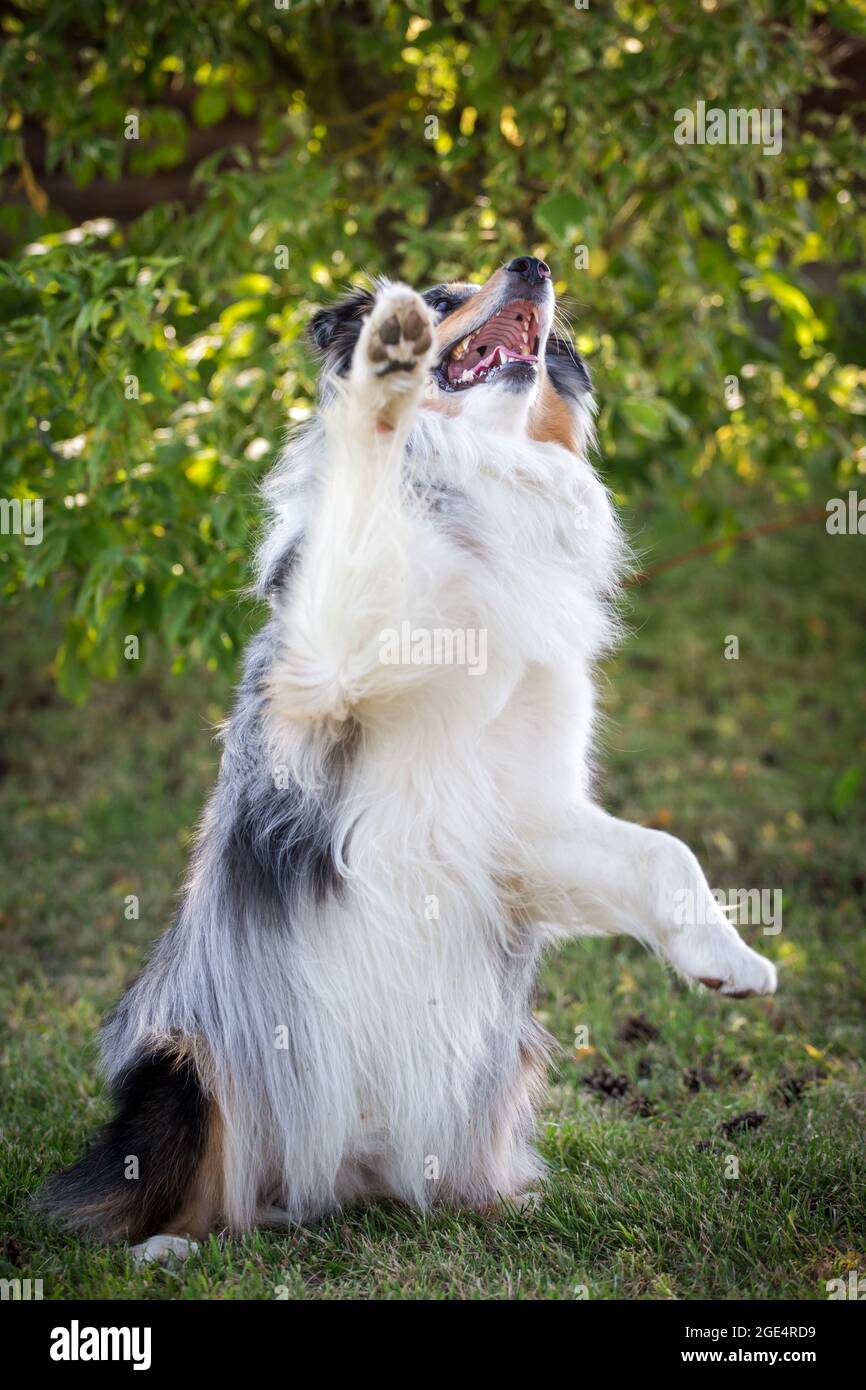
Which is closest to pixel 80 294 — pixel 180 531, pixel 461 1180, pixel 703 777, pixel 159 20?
pixel 180 531

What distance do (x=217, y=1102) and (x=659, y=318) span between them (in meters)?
3.63

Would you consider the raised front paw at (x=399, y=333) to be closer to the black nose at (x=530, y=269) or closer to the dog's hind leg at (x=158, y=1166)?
the black nose at (x=530, y=269)

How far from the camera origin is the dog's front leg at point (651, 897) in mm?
2709

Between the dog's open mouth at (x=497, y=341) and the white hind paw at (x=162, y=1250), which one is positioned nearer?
the white hind paw at (x=162, y=1250)

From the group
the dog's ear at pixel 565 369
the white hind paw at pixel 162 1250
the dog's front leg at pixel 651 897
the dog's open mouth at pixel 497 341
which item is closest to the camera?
the dog's front leg at pixel 651 897

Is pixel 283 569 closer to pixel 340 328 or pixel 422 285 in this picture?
pixel 340 328

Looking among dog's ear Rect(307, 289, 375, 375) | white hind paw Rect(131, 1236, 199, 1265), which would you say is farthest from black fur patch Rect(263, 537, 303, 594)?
white hind paw Rect(131, 1236, 199, 1265)

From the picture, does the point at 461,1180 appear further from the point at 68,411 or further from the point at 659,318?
the point at 659,318

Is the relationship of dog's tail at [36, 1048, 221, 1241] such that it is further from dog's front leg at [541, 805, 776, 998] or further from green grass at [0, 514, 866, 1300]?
dog's front leg at [541, 805, 776, 998]

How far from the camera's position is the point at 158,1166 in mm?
2910

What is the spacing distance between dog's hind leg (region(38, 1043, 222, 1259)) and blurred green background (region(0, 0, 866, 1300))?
0.10 metres

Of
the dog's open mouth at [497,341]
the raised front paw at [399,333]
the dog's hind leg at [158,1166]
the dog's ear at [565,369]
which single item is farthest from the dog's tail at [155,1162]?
the dog's ear at [565,369]

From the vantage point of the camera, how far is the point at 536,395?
10.5 feet

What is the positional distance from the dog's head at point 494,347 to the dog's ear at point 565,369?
0.08 feet
